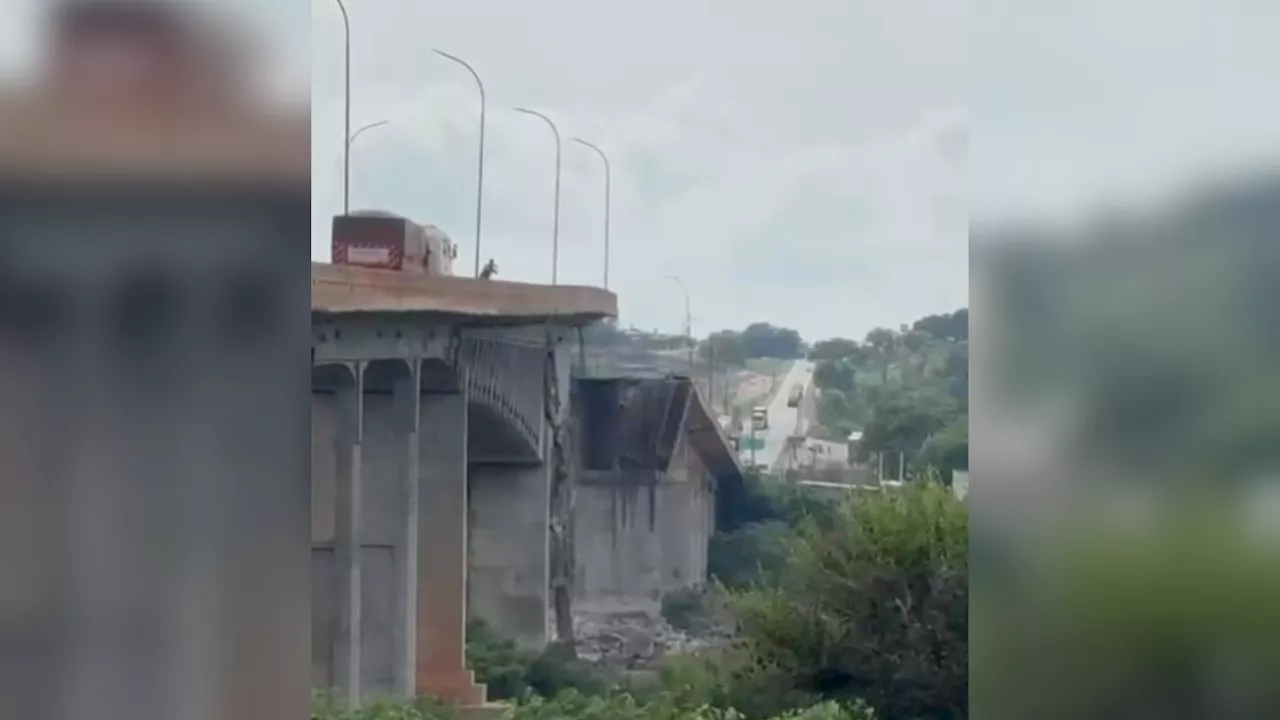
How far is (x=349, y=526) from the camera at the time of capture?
170cm

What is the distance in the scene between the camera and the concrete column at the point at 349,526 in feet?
5.56

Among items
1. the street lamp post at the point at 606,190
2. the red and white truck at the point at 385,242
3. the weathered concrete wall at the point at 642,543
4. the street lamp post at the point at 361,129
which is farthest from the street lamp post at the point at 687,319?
the street lamp post at the point at 361,129

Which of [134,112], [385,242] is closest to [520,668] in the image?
[385,242]

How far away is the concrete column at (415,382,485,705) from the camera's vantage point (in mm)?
1752

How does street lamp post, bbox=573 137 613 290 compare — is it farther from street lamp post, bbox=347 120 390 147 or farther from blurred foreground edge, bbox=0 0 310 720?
blurred foreground edge, bbox=0 0 310 720

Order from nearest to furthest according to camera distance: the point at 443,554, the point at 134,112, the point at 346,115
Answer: the point at 134,112 → the point at 346,115 → the point at 443,554

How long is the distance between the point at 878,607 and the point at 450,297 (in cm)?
78

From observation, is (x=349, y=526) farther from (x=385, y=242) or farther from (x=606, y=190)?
(x=606, y=190)

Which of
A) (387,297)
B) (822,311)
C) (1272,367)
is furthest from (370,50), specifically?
(1272,367)

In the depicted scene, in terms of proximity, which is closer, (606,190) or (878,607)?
(606,190)

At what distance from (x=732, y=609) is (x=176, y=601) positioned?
0.75 m

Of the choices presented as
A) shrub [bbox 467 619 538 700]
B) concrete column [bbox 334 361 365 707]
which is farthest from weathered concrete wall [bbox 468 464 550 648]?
concrete column [bbox 334 361 365 707]

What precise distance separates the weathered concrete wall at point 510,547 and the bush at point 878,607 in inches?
11.9

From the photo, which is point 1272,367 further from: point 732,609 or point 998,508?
point 732,609
